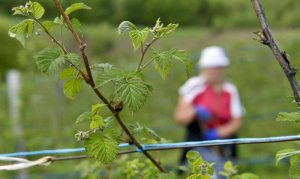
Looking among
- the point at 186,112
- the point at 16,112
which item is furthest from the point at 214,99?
the point at 16,112

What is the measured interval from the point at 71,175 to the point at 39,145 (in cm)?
95

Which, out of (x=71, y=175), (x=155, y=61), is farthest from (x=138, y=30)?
(x=71, y=175)

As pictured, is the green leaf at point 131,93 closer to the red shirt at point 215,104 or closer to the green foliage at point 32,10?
the green foliage at point 32,10

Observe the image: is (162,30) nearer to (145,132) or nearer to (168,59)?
(168,59)

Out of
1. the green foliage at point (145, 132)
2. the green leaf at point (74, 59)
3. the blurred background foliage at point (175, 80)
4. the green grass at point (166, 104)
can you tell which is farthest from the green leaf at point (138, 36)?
the green grass at point (166, 104)

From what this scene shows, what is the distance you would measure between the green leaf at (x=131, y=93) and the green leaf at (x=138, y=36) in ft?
0.23

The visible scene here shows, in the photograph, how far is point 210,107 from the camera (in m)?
4.42

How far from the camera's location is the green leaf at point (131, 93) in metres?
1.21

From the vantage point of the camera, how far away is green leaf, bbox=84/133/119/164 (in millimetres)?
1257

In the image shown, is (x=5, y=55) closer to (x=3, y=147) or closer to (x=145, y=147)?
(x=3, y=147)

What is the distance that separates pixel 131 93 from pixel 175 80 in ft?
29.4

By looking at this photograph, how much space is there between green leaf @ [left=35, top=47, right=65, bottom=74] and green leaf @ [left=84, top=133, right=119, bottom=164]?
0.15 m

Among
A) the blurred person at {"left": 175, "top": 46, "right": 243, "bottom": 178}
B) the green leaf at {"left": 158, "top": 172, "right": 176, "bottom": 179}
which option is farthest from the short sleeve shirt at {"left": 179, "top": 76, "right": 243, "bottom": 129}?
the green leaf at {"left": 158, "top": 172, "right": 176, "bottom": 179}

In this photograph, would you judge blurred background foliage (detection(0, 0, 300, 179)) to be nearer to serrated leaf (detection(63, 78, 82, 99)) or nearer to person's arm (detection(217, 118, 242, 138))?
person's arm (detection(217, 118, 242, 138))
